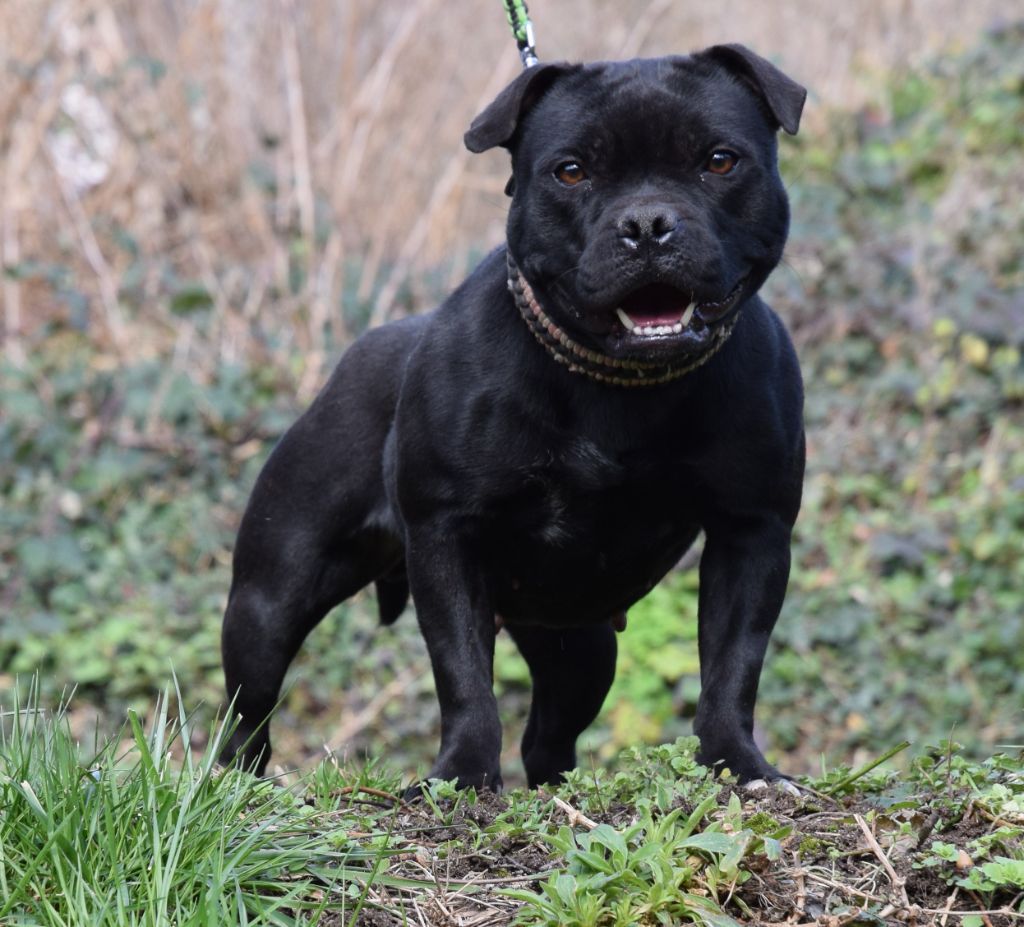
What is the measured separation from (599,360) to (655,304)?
219 mm

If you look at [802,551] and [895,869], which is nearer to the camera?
[895,869]

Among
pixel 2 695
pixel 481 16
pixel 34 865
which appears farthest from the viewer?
pixel 481 16

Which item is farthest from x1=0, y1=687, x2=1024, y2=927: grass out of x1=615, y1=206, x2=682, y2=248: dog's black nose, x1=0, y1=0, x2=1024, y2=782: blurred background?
x1=0, y1=0, x2=1024, y2=782: blurred background

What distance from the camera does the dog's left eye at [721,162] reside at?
3.65 metres

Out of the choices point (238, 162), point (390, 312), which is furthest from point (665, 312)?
point (238, 162)

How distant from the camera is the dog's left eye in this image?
3.65 m

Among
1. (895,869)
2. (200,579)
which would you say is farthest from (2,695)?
(895,869)

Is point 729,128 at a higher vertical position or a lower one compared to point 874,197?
higher

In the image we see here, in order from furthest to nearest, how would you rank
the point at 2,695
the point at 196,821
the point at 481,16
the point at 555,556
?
the point at 481,16, the point at 2,695, the point at 555,556, the point at 196,821

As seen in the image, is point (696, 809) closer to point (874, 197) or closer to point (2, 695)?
point (2, 695)

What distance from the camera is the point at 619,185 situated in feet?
11.9

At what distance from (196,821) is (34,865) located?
0.30 m

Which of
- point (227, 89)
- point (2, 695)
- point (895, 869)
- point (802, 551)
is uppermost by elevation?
point (227, 89)

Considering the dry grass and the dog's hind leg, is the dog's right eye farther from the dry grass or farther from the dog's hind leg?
the dry grass
